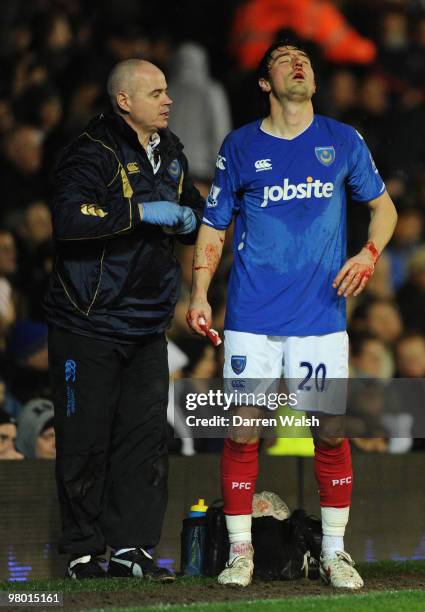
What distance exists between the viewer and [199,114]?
817cm

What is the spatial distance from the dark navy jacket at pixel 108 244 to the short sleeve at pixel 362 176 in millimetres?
730

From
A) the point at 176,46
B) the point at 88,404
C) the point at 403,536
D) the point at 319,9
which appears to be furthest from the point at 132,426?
the point at 319,9

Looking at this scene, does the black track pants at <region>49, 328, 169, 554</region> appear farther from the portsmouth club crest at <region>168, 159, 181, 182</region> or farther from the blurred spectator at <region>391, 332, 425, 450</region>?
the blurred spectator at <region>391, 332, 425, 450</region>

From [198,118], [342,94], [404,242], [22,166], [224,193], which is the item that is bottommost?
[224,193]

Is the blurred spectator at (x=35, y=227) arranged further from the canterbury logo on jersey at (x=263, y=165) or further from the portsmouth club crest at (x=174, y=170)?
the canterbury logo on jersey at (x=263, y=165)

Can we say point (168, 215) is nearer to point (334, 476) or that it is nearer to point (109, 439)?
point (109, 439)

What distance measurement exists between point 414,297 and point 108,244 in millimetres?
4255

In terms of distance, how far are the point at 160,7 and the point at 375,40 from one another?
5.21 feet

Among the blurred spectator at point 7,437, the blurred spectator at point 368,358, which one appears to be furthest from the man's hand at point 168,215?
the blurred spectator at point 368,358

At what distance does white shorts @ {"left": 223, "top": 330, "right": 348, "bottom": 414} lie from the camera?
461 cm

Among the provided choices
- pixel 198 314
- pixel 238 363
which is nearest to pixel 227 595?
pixel 238 363

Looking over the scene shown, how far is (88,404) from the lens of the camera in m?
4.78

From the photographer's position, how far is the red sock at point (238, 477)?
462 cm

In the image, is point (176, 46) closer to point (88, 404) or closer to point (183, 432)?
point (183, 432)
